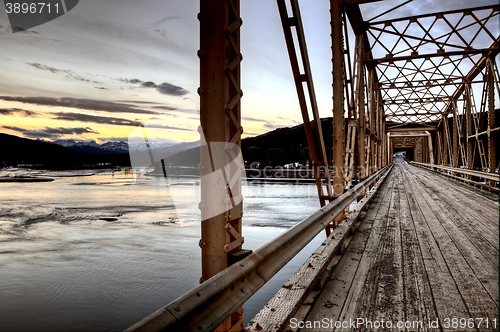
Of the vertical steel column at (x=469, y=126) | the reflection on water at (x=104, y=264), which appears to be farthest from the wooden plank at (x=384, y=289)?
the vertical steel column at (x=469, y=126)

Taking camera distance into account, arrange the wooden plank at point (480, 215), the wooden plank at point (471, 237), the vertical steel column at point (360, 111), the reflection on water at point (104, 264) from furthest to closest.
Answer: the vertical steel column at point (360, 111) → the reflection on water at point (104, 264) → the wooden plank at point (480, 215) → the wooden plank at point (471, 237)

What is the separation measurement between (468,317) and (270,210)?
14195 mm

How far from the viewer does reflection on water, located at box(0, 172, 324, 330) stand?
635 centimetres

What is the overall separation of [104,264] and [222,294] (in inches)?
354

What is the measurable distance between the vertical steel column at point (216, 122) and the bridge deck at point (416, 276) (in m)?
0.93

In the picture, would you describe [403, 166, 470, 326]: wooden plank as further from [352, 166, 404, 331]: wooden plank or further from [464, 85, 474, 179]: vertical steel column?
[464, 85, 474, 179]: vertical steel column

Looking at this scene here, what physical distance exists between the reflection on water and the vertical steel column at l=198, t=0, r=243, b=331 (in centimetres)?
449

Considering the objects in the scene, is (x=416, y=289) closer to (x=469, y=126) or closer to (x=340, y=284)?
(x=340, y=284)

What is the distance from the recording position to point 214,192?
6.66 ft

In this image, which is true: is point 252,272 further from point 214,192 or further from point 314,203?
point 314,203

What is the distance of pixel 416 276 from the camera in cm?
329

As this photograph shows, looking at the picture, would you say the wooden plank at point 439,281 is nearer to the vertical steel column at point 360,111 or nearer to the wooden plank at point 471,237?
the wooden plank at point 471,237

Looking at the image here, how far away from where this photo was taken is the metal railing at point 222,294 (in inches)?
46.9
